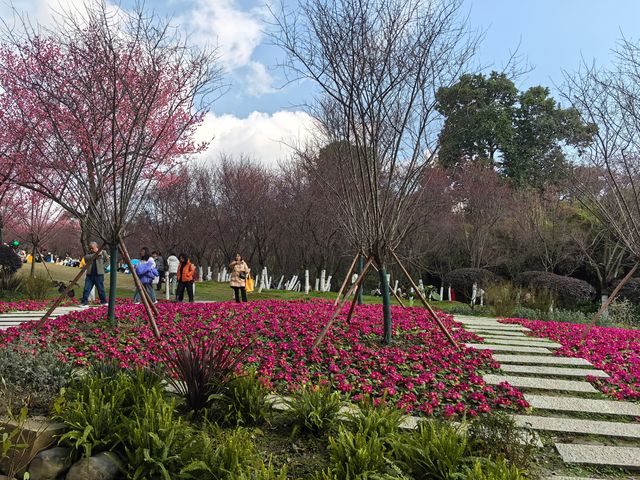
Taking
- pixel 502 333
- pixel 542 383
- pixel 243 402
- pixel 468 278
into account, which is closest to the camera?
pixel 243 402

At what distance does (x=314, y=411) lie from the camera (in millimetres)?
3699

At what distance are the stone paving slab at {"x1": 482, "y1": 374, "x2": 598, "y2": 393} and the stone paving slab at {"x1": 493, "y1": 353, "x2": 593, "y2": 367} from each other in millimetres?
645

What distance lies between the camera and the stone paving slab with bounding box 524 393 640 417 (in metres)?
4.61

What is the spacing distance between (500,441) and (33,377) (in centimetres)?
394

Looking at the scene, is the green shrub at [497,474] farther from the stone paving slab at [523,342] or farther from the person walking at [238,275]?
the person walking at [238,275]

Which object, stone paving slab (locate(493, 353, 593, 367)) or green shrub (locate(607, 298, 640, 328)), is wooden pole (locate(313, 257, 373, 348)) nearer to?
stone paving slab (locate(493, 353, 593, 367))

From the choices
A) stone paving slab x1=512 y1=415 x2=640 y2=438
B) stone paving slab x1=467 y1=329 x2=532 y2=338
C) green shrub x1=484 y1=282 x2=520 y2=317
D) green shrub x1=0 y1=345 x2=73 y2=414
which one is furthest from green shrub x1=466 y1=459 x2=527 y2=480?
green shrub x1=484 y1=282 x2=520 y2=317

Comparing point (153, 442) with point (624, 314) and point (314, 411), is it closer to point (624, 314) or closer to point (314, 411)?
point (314, 411)

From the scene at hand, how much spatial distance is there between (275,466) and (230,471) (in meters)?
0.46

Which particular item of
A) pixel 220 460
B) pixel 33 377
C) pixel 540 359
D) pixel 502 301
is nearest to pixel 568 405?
pixel 540 359

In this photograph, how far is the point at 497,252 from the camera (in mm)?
21859

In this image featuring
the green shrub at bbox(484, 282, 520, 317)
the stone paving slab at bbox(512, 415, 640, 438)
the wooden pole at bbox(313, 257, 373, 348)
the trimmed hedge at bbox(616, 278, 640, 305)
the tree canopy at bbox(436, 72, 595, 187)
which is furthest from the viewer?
the tree canopy at bbox(436, 72, 595, 187)

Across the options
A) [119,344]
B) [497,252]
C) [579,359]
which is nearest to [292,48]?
[119,344]

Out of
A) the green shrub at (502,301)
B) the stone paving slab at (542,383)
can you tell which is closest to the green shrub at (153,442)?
the stone paving slab at (542,383)
